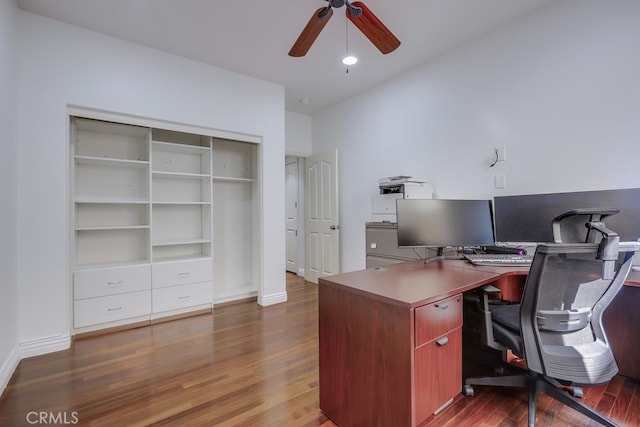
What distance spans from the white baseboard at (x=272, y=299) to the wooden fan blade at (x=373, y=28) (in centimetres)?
299

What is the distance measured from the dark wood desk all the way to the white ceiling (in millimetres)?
2212

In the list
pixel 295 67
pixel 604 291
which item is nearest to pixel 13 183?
pixel 295 67

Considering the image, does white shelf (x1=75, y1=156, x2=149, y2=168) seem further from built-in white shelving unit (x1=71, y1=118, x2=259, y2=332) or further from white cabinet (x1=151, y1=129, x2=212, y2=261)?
white cabinet (x1=151, y1=129, x2=212, y2=261)

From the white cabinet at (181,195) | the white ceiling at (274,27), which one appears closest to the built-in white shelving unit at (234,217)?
the white cabinet at (181,195)

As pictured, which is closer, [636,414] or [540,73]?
[636,414]

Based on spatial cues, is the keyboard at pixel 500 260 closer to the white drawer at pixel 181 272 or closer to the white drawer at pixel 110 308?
the white drawer at pixel 181 272

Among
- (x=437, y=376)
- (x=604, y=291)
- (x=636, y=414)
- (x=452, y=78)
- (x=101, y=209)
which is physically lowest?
(x=636, y=414)

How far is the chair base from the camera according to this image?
1.50m

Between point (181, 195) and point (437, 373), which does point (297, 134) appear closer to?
point (181, 195)

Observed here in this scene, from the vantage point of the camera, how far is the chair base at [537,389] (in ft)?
4.91

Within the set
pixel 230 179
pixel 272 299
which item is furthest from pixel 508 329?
pixel 230 179

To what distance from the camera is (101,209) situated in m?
3.12

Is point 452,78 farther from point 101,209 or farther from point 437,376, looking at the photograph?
point 101,209

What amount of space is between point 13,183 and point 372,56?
3.44 metres
